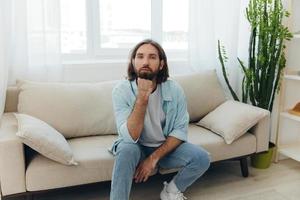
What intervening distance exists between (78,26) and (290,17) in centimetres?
167

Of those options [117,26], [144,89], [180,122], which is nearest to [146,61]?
[144,89]

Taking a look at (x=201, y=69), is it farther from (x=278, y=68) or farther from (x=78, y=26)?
(x=78, y=26)

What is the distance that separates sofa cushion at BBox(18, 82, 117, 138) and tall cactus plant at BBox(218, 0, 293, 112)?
107 cm

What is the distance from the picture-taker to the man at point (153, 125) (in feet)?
5.77

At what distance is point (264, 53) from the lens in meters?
2.40

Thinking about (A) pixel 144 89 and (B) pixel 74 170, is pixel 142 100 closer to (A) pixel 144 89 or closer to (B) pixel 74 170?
(A) pixel 144 89

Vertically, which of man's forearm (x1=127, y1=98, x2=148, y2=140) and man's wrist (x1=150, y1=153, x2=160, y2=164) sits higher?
man's forearm (x1=127, y1=98, x2=148, y2=140)

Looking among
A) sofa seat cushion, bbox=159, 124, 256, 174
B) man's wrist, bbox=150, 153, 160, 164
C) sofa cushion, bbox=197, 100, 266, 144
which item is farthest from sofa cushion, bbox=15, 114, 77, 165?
sofa cushion, bbox=197, 100, 266, 144

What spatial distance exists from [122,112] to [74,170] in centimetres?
42

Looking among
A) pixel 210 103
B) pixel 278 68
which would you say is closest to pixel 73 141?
pixel 210 103

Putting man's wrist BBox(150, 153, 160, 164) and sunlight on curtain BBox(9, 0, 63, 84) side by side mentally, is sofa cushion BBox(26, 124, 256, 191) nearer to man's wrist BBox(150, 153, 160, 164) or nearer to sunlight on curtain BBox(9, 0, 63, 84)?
man's wrist BBox(150, 153, 160, 164)

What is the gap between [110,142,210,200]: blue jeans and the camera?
1.67 m

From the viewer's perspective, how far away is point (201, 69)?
2.71 m

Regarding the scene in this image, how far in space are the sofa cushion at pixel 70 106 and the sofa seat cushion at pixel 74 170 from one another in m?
0.24
